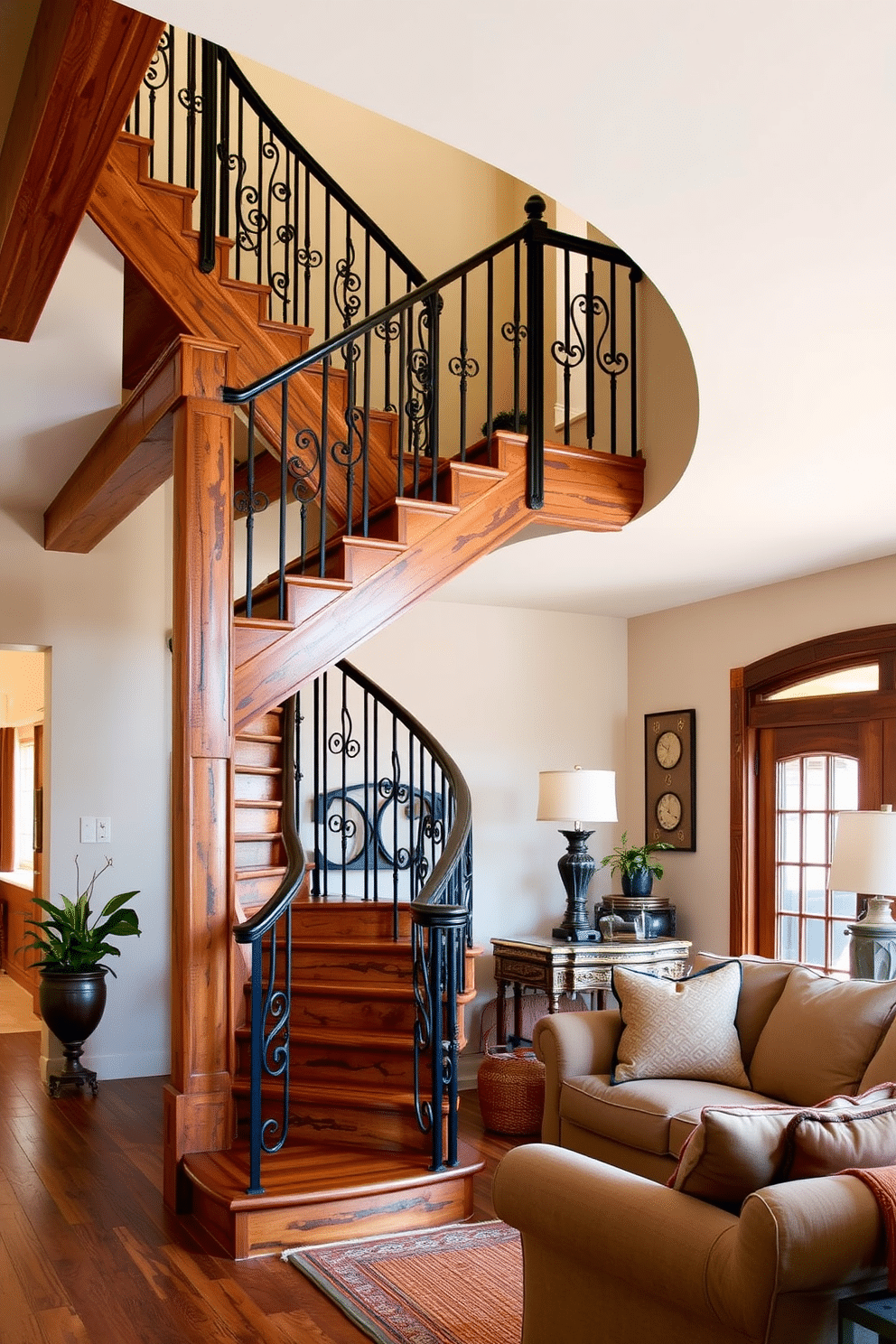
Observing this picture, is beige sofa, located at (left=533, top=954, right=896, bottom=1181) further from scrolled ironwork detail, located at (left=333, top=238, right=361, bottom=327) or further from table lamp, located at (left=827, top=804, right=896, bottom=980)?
scrolled ironwork detail, located at (left=333, top=238, right=361, bottom=327)

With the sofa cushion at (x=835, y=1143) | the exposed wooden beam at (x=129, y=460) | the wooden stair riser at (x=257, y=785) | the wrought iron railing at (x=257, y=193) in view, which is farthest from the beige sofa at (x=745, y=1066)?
the wrought iron railing at (x=257, y=193)

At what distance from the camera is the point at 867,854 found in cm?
460

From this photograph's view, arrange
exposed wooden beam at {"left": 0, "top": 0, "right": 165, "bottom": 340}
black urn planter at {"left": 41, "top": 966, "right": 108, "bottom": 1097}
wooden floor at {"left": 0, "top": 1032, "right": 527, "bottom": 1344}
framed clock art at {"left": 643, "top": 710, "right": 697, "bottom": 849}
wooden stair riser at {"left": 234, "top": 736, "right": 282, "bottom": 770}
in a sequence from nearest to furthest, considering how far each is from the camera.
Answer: exposed wooden beam at {"left": 0, "top": 0, "right": 165, "bottom": 340} → wooden floor at {"left": 0, "top": 1032, "right": 527, "bottom": 1344} → wooden stair riser at {"left": 234, "top": 736, "right": 282, "bottom": 770} → black urn planter at {"left": 41, "top": 966, "right": 108, "bottom": 1097} → framed clock art at {"left": 643, "top": 710, "right": 697, "bottom": 849}

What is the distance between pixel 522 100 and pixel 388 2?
1.34 feet

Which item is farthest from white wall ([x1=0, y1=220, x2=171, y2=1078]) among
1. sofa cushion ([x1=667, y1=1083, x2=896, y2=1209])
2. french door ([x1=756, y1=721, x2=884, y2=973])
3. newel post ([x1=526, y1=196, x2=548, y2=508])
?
Answer: sofa cushion ([x1=667, y1=1083, x2=896, y2=1209])

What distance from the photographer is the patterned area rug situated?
10.4 ft

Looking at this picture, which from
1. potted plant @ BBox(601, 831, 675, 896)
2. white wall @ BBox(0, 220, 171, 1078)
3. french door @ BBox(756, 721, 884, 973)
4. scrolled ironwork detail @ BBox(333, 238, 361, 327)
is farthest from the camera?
potted plant @ BBox(601, 831, 675, 896)

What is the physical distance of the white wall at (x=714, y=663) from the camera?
20.0ft

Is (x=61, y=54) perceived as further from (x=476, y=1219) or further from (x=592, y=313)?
(x=476, y=1219)

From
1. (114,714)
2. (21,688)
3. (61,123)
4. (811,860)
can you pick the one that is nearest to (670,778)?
(811,860)

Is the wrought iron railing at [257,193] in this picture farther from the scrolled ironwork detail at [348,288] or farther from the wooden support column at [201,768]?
the wooden support column at [201,768]

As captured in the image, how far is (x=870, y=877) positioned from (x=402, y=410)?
2.73m

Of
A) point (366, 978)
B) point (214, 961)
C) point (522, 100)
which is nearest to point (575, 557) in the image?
point (366, 978)

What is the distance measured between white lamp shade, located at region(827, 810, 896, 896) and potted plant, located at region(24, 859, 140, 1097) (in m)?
3.26
